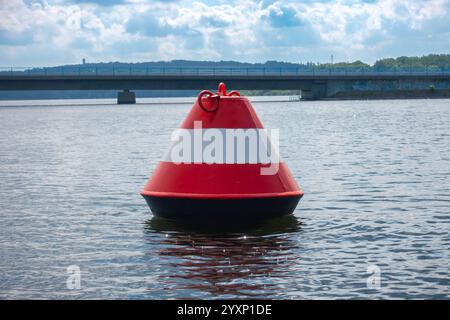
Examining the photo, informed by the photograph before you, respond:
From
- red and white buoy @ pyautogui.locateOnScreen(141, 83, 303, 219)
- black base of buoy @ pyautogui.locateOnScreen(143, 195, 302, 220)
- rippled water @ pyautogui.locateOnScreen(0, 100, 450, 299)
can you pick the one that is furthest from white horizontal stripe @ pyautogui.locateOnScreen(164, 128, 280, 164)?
rippled water @ pyautogui.locateOnScreen(0, 100, 450, 299)

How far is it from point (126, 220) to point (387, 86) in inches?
5574

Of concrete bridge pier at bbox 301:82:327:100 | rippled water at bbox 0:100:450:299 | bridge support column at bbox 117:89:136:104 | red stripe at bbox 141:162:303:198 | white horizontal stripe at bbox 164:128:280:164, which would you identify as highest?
concrete bridge pier at bbox 301:82:327:100

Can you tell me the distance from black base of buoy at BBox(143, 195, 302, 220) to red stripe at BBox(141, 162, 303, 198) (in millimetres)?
80

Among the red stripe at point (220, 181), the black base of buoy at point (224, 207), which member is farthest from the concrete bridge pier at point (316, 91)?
the red stripe at point (220, 181)

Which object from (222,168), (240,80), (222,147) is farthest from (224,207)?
(240,80)

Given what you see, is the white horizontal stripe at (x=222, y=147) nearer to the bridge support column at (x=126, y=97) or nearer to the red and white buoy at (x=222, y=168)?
the red and white buoy at (x=222, y=168)

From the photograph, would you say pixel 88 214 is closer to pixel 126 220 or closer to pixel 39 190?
pixel 126 220

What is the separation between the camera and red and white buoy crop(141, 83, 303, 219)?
13086 mm

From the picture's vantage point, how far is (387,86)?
153 metres

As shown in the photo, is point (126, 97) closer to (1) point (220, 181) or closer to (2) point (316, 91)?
(2) point (316, 91)

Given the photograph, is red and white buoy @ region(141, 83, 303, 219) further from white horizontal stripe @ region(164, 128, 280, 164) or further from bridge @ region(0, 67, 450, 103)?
bridge @ region(0, 67, 450, 103)

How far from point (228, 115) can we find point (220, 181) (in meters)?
0.97

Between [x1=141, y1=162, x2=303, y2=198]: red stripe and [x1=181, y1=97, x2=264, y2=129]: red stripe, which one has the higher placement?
[x1=181, y1=97, x2=264, y2=129]: red stripe
